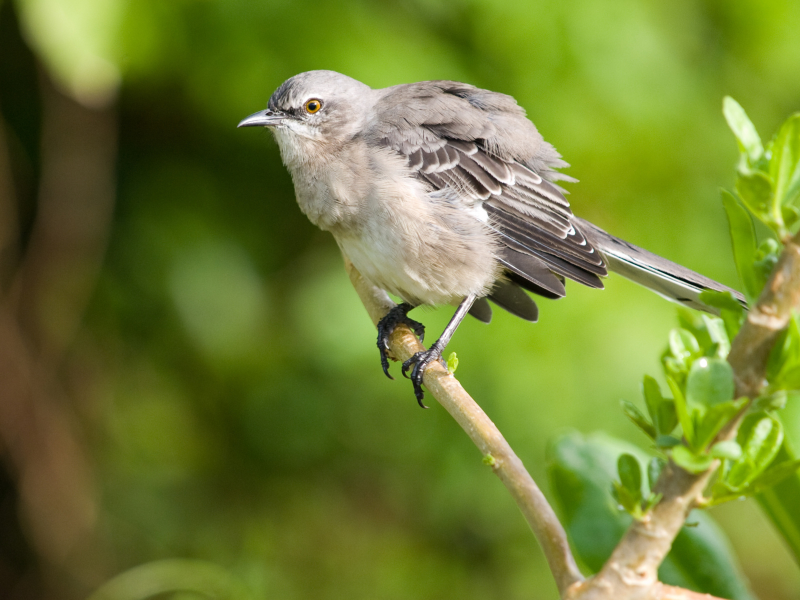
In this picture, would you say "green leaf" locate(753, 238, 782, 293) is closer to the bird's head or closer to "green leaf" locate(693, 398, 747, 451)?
"green leaf" locate(693, 398, 747, 451)

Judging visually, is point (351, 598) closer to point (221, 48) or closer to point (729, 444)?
point (221, 48)

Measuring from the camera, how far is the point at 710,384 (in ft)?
3.11

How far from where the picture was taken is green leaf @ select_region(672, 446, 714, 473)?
3.09ft

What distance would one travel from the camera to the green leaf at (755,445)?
107 cm

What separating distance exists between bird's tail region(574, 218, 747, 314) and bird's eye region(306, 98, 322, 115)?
118 centimetres

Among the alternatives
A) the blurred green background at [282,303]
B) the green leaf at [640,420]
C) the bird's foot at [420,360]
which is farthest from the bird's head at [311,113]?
the green leaf at [640,420]

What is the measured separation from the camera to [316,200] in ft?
9.84

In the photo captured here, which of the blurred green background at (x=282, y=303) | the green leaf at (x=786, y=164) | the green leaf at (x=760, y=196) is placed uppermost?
the green leaf at (x=786, y=164)

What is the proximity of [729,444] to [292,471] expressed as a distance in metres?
3.75

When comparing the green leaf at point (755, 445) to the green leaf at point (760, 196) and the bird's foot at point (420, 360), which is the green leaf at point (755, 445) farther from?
the bird's foot at point (420, 360)

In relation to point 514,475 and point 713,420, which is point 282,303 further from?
point 713,420

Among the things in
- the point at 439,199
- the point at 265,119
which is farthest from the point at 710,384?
the point at 265,119

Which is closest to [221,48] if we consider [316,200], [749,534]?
[316,200]

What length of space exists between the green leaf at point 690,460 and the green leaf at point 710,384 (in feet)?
0.20
